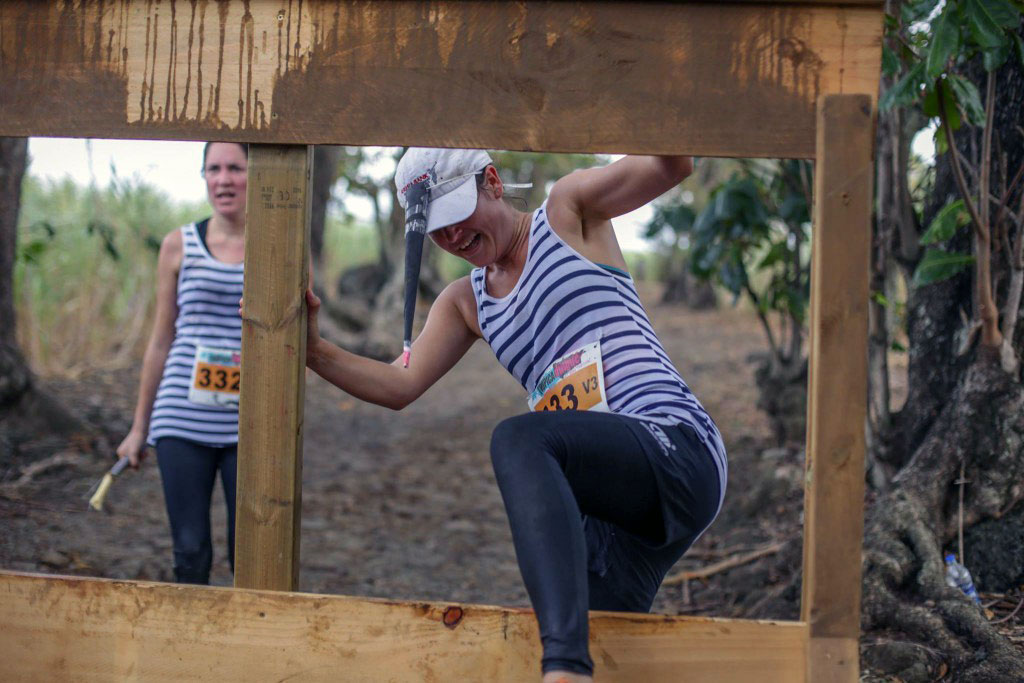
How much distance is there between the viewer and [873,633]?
313cm

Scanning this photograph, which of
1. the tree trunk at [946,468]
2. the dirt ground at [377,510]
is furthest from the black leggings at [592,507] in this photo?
the dirt ground at [377,510]

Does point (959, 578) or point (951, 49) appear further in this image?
point (959, 578)

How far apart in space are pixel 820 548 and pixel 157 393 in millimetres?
2363

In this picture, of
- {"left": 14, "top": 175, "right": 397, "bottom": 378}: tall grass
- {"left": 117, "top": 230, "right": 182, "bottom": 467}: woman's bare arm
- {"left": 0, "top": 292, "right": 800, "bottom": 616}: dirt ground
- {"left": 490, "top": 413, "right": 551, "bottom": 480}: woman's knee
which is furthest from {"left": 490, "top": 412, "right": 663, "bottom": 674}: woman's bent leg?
{"left": 14, "top": 175, "right": 397, "bottom": 378}: tall grass

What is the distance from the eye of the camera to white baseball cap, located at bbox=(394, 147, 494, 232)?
2268mm

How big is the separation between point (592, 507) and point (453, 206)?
0.74 meters

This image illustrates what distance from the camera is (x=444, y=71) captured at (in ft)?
6.40

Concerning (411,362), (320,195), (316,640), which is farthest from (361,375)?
(320,195)

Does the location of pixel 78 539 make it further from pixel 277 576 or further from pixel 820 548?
pixel 820 548

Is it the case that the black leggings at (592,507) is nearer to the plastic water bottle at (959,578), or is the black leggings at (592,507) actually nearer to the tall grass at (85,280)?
the plastic water bottle at (959,578)

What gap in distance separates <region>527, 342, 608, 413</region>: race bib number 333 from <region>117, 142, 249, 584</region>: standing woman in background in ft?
4.60

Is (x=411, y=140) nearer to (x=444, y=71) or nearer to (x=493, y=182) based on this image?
(x=444, y=71)

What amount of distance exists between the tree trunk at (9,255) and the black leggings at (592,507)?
4.53 metres

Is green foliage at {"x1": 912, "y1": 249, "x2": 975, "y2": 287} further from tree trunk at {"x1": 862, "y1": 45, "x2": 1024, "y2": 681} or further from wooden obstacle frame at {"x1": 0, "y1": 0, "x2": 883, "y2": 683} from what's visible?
wooden obstacle frame at {"x1": 0, "y1": 0, "x2": 883, "y2": 683}
